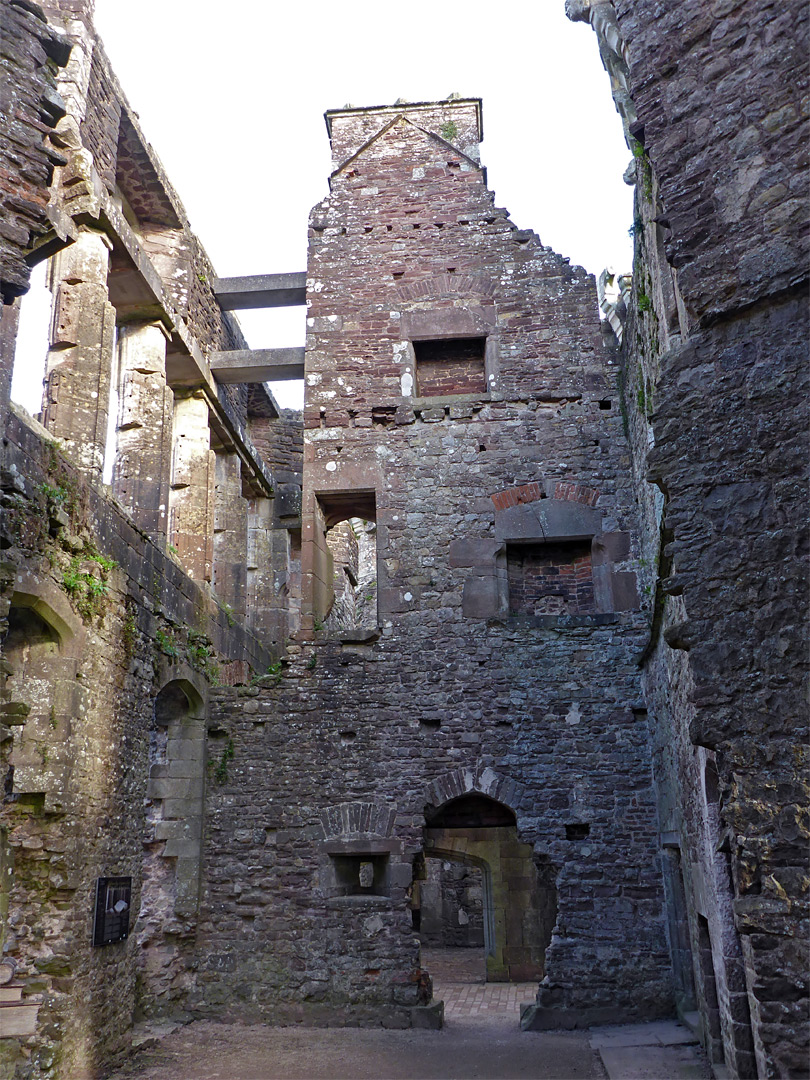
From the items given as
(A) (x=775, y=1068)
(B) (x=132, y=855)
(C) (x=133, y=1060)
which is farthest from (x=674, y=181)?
(C) (x=133, y=1060)

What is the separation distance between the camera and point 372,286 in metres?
11.6

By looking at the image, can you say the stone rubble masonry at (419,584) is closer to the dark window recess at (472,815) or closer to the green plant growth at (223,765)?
the green plant growth at (223,765)

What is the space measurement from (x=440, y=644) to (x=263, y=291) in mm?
6082

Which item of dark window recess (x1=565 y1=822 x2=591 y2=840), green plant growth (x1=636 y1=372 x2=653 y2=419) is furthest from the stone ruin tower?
green plant growth (x1=636 y1=372 x2=653 y2=419)

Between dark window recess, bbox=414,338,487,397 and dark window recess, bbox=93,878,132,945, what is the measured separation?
6.49m

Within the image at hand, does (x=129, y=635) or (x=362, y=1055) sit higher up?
(x=129, y=635)

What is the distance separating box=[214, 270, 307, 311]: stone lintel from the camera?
1279 cm

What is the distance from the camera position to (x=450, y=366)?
11.4 meters

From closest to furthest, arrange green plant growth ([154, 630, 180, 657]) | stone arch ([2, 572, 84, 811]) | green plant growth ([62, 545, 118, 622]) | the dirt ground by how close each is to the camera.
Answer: stone arch ([2, 572, 84, 811]) → the dirt ground → green plant growth ([62, 545, 118, 622]) → green plant growth ([154, 630, 180, 657])

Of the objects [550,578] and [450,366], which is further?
[450,366]

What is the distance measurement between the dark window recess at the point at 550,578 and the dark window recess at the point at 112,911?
4.93 m

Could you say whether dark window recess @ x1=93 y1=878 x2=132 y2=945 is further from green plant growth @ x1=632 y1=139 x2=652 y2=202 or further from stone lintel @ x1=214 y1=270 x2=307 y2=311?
stone lintel @ x1=214 y1=270 x2=307 y2=311

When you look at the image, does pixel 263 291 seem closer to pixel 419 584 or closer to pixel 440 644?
pixel 419 584

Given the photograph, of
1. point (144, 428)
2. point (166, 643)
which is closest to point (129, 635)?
point (166, 643)
